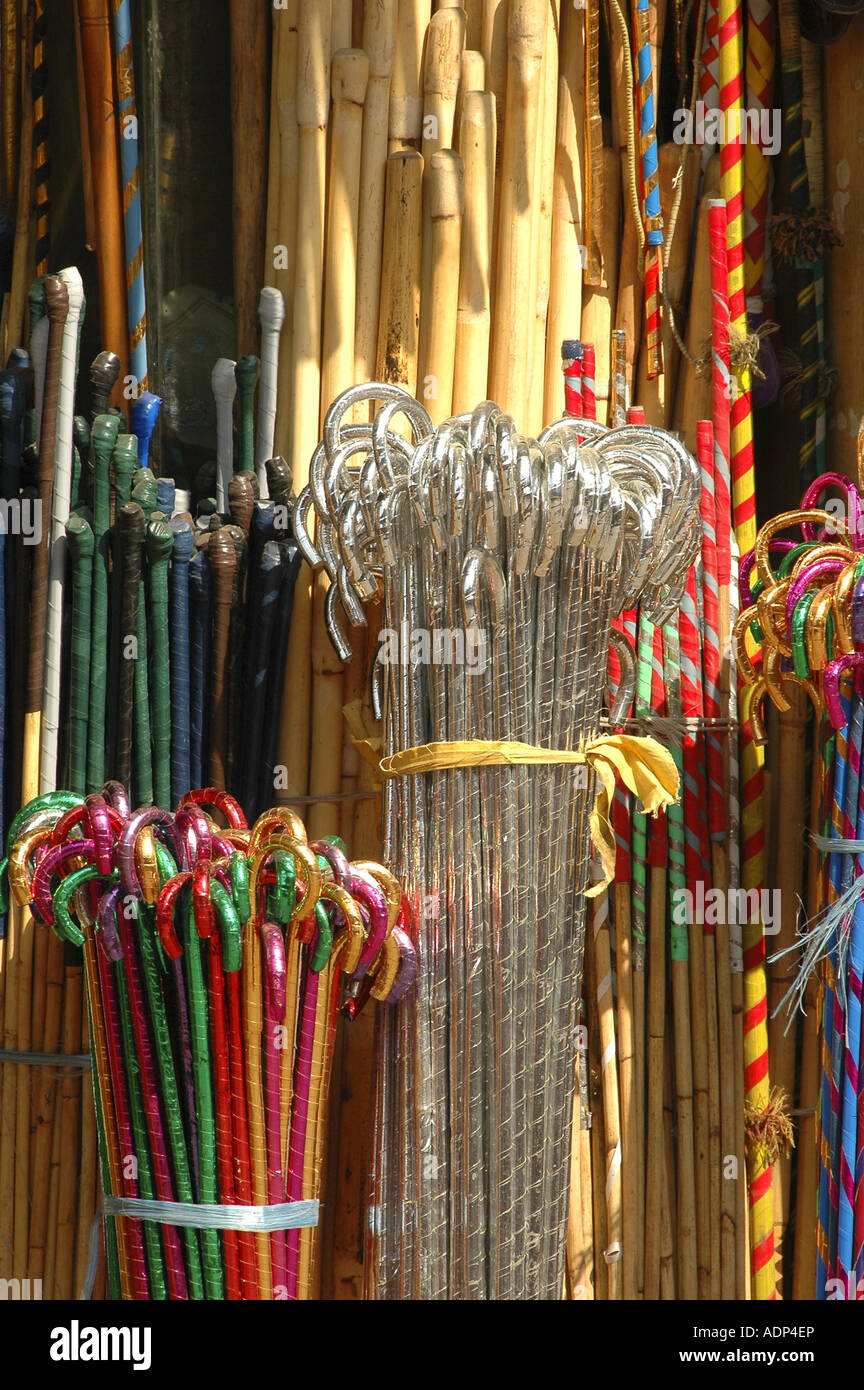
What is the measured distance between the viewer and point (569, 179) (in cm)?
446

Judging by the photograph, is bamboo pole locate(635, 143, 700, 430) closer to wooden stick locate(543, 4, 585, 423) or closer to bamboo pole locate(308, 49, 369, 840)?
wooden stick locate(543, 4, 585, 423)

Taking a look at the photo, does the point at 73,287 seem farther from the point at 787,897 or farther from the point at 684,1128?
the point at 684,1128

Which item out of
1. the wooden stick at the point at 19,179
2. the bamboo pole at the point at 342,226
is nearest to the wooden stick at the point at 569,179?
the bamboo pole at the point at 342,226

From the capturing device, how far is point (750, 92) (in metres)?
4.67

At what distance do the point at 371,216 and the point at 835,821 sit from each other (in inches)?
69.8

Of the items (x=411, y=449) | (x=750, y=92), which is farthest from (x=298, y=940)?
(x=750, y=92)

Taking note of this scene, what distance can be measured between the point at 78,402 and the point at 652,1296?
2.64 metres

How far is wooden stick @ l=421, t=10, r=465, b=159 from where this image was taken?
4.24m

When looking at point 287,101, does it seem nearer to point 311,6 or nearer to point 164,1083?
point 311,6

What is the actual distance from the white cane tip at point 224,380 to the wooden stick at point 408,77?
655 mm

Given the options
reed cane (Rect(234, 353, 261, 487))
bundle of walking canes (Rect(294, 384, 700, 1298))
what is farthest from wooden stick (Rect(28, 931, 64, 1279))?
reed cane (Rect(234, 353, 261, 487))

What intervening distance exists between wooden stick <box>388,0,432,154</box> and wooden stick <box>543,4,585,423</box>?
392 millimetres

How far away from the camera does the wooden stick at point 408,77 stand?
14.0ft
